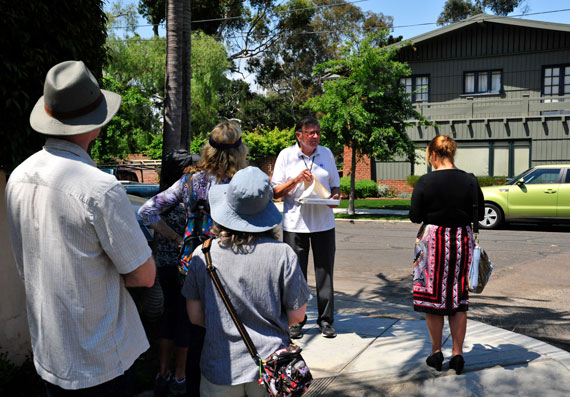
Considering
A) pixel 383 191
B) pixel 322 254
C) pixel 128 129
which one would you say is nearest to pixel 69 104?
pixel 322 254

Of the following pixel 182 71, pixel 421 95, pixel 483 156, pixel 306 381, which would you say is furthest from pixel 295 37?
pixel 306 381

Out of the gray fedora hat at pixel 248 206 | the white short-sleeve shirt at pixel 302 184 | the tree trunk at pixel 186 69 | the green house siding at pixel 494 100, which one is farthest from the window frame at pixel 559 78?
the gray fedora hat at pixel 248 206

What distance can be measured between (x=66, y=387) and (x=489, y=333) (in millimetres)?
4279

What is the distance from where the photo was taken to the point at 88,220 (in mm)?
1939

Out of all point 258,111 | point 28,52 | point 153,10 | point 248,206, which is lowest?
point 248,206

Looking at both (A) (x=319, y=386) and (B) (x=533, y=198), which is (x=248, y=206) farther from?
(B) (x=533, y=198)

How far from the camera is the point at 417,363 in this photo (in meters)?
4.29

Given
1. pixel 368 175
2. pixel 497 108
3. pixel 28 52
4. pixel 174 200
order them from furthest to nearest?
pixel 368 175 < pixel 497 108 < pixel 174 200 < pixel 28 52

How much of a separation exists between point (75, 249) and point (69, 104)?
0.57 m

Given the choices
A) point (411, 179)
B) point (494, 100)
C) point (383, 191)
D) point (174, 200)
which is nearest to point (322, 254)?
point (174, 200)

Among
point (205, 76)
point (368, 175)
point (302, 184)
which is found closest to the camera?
point (302, 184)

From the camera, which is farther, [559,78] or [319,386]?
[559,78]

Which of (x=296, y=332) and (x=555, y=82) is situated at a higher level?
(x=555, y=82)

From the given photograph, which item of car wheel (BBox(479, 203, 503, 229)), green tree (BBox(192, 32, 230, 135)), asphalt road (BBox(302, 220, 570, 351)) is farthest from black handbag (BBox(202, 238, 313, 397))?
green tree (BBox(192, 32, 230, 135))
